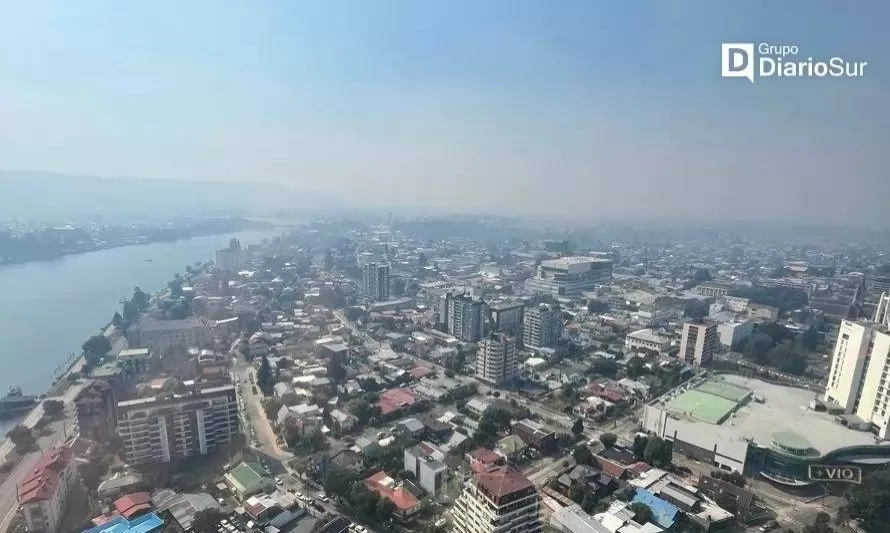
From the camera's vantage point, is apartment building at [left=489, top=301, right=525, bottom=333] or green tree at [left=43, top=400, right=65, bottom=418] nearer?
green tree at [left=43, top=400, right=65, bottom=418]

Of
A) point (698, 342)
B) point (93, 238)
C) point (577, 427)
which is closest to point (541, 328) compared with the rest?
point (698, 342)

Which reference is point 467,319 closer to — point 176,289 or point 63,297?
point 176,289

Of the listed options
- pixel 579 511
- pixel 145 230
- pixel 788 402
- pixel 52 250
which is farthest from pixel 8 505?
pixel 145 230

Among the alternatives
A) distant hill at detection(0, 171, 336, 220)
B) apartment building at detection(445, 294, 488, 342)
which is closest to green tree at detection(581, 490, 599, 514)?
apartment building at detection(445, 294, 488, 342)

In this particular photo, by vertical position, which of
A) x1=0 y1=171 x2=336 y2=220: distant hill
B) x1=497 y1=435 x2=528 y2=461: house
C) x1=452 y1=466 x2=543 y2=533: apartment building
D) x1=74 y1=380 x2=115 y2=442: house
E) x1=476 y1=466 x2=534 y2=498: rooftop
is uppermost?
x1=0 y1=171 x2=336 y2=220: distant hill

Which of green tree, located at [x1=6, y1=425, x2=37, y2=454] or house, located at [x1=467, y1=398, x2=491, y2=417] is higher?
→ house, located at [x1=467, y1=398, x2=491, y2=417]

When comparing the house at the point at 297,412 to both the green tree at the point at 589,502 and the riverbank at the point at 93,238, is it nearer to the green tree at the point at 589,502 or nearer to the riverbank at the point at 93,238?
the green tree at the point at 589,502

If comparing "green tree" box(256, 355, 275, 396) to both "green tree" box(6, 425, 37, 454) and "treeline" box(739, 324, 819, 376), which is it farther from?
"treeline" box(739, 324, 819, 376)
